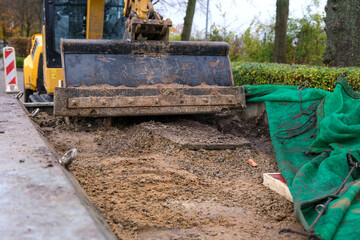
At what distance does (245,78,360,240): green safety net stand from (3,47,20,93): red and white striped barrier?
5.46 meters

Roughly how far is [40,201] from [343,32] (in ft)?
27.5

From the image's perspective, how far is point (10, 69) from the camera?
27.3 ft

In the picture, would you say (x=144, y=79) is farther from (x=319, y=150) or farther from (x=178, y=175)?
(x=319, y=150)

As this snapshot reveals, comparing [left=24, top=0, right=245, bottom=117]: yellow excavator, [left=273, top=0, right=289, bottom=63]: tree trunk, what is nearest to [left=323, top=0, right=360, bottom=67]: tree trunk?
[left=273, top=0, right=289, bottom=63]: tree trunk

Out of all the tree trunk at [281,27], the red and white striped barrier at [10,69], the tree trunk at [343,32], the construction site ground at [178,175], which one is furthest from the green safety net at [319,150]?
the tree trunk at [281,27]

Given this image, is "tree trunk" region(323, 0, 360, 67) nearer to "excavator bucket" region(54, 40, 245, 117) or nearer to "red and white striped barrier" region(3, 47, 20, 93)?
"excavator bucket" region(54, 40, 245, 117)

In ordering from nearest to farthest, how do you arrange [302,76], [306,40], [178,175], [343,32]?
[178,175] < [302,76] < [343,32] < [306,40]

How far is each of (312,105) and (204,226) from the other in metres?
2.39

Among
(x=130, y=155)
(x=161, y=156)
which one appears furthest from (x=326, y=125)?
(x=130, y=155)

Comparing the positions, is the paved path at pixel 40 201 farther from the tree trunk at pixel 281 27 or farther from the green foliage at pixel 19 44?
the green foliage at pixel 19 44

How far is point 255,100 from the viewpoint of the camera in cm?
520

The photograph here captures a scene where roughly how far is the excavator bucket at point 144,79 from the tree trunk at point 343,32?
434 cm

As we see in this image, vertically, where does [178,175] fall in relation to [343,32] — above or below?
below

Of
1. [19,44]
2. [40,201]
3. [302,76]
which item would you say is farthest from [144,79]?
[19,44]
